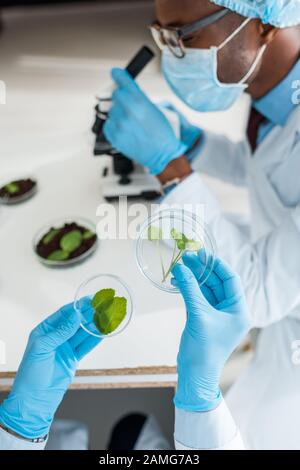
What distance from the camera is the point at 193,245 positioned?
0.88 metres

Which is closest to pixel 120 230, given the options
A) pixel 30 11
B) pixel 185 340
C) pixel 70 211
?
pixel 70 211

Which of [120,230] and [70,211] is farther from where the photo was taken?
[70,211]

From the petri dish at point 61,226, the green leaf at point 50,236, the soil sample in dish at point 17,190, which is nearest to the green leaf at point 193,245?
the petri dish at point 61,226

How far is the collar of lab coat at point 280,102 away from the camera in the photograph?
1179mm

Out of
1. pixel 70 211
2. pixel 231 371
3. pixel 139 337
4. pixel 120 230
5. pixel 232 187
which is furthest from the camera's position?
pixel 232 187

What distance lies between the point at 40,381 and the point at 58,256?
0.38 m

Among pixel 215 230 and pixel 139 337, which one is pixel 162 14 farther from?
pixel 139 337

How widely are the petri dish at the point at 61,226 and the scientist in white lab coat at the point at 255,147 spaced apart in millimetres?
231

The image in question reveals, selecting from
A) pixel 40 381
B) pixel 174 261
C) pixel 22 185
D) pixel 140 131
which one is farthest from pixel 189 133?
pixel 40 381

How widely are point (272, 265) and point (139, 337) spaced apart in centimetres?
35

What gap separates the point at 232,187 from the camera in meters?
1.77

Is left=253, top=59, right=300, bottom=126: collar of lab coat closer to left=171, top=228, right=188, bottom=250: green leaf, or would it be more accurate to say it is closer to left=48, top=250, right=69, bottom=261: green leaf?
left=171, top=228, right=188, bottom=250: green leaf

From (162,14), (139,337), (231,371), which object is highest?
(162,14)

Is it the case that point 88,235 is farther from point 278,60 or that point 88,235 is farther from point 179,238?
point 278,60
